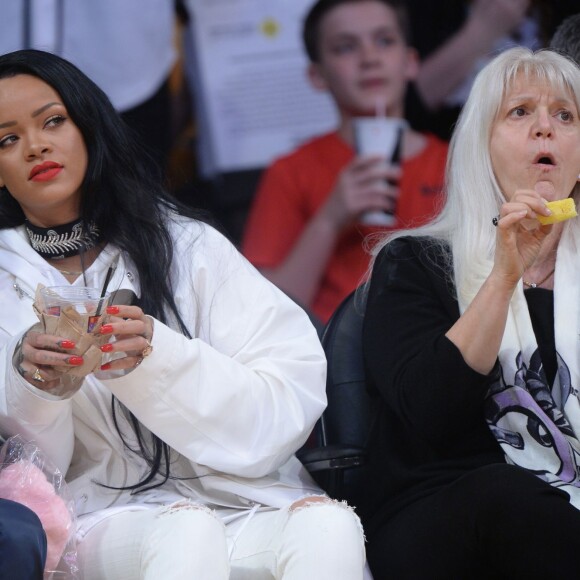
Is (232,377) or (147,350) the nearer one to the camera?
(147,350)

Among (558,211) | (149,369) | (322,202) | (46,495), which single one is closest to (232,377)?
(149,369)

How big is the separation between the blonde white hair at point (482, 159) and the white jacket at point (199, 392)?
43 cm

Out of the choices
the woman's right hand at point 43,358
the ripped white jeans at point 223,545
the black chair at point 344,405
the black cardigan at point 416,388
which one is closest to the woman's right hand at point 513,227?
the black cardigan at point 416,388

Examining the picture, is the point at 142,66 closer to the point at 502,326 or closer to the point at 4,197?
the point at 4,197

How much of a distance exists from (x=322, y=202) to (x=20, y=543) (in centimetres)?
233

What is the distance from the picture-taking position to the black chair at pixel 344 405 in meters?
2.92

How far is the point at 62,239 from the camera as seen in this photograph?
2916mm

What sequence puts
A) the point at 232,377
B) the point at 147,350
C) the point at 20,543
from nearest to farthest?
the point at 20,543, the point at 147,350, the point at 232,377

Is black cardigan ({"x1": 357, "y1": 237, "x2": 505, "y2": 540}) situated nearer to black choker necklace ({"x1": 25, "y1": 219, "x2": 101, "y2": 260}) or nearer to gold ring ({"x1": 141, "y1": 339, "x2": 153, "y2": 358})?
gold ring ({"x1": 141, "y1": 339, "x2": 153, "y2": 358})

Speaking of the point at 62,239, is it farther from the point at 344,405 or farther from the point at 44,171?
the point at 344,405

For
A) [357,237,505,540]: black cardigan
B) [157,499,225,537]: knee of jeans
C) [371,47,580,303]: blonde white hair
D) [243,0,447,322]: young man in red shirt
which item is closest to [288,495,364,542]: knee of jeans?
[157,499,225,537]: knee of jeans

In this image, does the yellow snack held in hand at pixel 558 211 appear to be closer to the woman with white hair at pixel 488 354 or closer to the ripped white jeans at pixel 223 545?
the woman with white hair at pixel 488 354

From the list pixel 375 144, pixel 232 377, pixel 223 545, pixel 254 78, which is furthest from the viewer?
pixel 254 78

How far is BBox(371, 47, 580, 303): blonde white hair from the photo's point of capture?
3.00 meters
